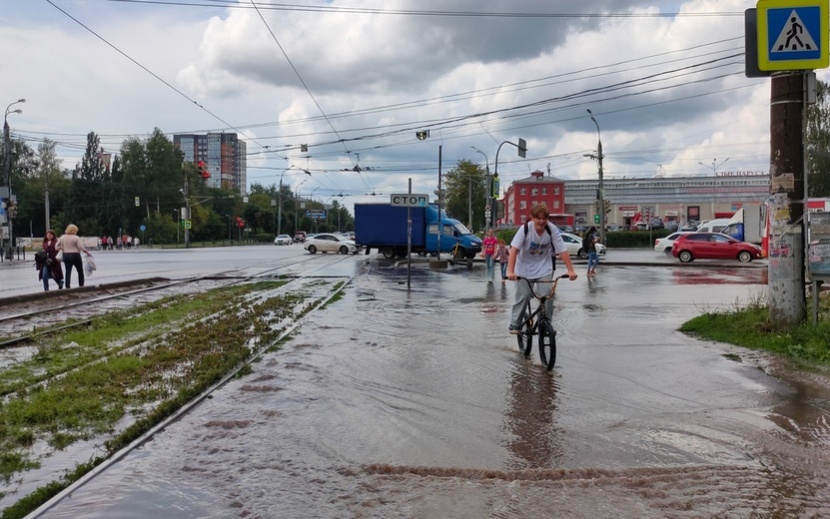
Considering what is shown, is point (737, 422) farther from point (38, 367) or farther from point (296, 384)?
point (38, 367)

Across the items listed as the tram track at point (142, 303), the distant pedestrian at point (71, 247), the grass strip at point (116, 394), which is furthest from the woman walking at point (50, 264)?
the grass strip at point (116, 394)

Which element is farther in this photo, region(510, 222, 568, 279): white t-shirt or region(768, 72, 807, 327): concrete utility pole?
region(768, 72, 807, 327): concrete utility pole

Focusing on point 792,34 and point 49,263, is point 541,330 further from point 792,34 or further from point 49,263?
point 49,263

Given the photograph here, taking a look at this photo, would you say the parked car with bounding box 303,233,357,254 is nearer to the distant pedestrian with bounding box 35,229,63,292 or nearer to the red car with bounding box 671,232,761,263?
the red car with bounding box 671,232,761,263

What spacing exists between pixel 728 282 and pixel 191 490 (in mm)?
20040

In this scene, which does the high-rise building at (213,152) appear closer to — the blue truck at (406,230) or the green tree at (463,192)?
the green tree at (463,192)

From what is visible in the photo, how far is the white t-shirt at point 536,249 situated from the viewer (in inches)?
327

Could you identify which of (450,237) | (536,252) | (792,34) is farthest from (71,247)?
(450,237)

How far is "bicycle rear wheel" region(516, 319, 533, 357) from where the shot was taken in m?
8.59

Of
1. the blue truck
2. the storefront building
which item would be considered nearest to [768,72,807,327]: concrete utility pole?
the blue truck

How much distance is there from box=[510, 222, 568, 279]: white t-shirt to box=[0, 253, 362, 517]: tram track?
3531mm

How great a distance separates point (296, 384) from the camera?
23.2 ft

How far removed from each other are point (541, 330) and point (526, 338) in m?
0.76

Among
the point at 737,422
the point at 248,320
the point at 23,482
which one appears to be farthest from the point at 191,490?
the point at 248,320
